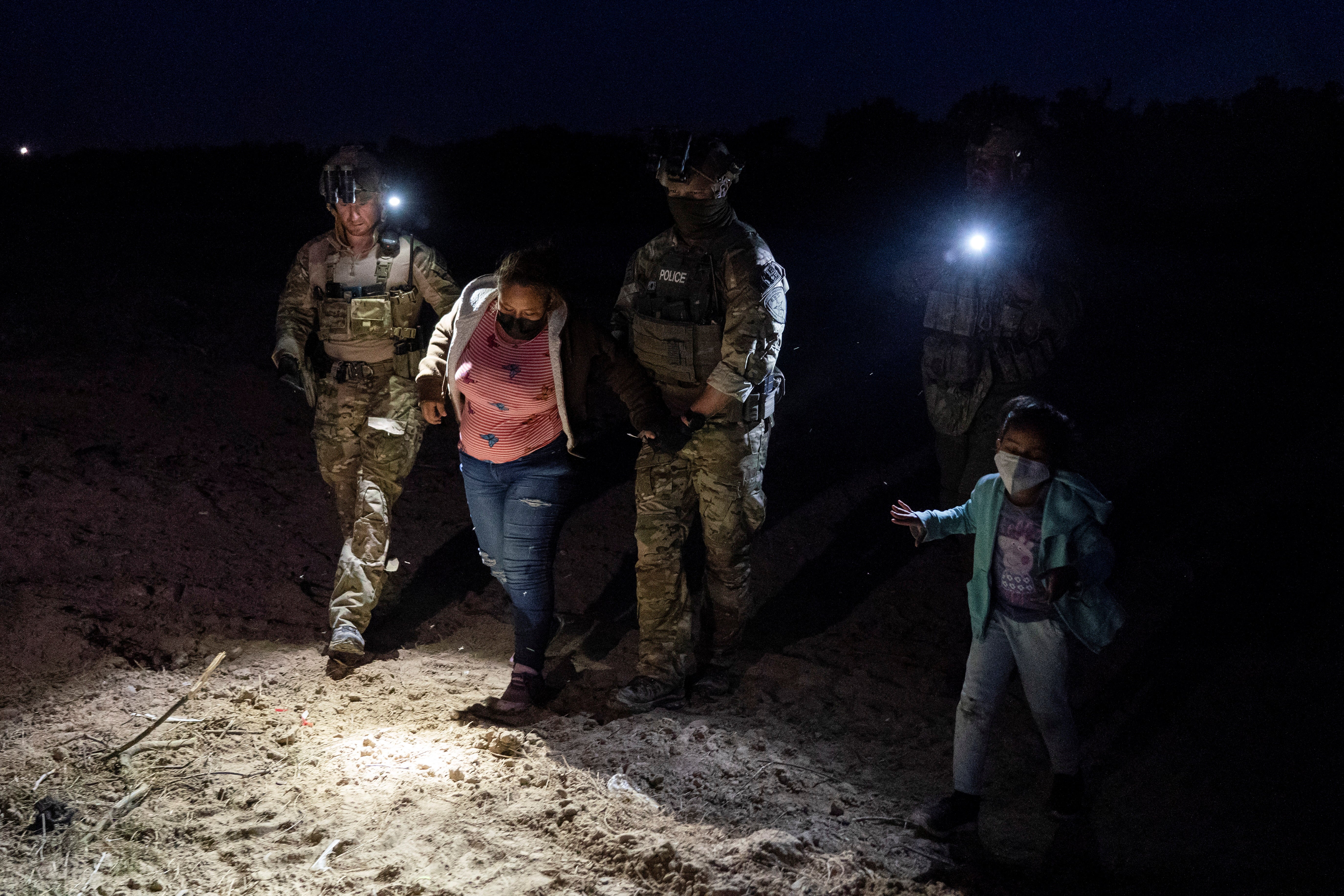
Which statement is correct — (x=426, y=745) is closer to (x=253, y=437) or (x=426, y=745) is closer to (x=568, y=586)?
(x=568, y=586)

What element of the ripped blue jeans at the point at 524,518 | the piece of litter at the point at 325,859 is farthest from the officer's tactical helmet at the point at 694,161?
the piece of litter at the point at 325,859

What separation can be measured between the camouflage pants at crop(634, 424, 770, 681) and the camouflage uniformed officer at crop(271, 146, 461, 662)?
146 centimetres

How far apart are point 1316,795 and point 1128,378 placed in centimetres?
714

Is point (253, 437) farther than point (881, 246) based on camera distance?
No

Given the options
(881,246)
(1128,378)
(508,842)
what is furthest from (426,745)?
(881,246)

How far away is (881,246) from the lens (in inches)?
702

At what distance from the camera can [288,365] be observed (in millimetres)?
4969

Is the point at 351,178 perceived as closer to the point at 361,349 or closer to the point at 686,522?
the point at 361,349

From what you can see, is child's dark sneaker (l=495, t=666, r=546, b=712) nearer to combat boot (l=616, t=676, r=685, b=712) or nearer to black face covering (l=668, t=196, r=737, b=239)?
combat boot (l=616, t=676, r=685, b=712)

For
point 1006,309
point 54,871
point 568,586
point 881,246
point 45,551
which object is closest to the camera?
point 54,871

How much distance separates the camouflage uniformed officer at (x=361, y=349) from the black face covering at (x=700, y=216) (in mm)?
1508

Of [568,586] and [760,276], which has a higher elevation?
[760,276]

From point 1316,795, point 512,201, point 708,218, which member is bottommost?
point 1316,795

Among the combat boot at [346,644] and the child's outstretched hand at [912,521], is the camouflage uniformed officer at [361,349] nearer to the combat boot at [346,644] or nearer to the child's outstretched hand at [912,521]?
→ the combat boot at [346,644]
